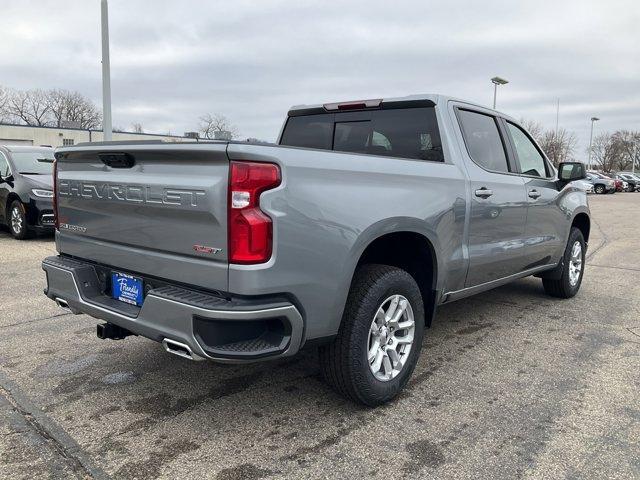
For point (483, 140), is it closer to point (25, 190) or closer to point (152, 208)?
point (152, 208)

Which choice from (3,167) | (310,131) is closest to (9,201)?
(3,167)

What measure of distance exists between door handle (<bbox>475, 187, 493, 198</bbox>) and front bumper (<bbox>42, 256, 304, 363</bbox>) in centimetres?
197

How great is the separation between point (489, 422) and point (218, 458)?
1519 millimetres

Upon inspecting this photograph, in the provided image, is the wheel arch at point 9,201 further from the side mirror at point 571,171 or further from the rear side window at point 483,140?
the side mirror at point 571,171

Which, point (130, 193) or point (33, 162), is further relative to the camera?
point (33, 162)

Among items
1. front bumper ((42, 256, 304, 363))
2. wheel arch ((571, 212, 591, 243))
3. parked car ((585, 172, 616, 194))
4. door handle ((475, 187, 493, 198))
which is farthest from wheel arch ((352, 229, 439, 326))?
parked car ((585, 172, 616, 194))

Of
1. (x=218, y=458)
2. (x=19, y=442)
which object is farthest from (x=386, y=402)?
(x=19, y=442)

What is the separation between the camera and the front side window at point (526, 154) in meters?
4.91

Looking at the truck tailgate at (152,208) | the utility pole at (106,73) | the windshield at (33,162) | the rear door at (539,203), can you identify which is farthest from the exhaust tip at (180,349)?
the utility pole at (106,73)

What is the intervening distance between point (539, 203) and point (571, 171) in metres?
0.66

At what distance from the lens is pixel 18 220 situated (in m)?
9.61

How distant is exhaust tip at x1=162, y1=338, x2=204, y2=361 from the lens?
8.45ft

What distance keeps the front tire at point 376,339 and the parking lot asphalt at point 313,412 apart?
18 cm

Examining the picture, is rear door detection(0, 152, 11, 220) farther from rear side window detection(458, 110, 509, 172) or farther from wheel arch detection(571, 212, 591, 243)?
wheel arch detection(571, 212, 591, 243)
